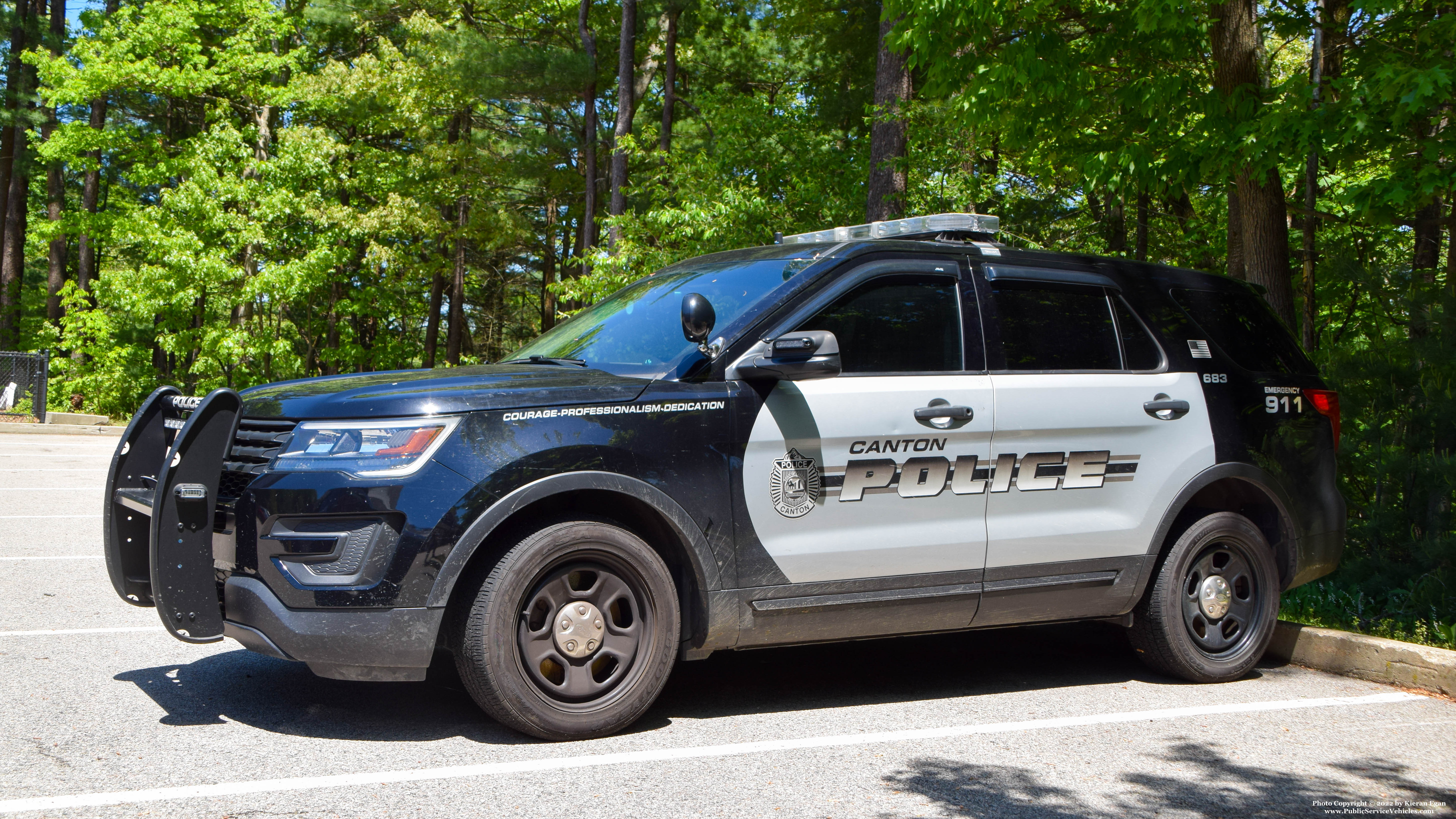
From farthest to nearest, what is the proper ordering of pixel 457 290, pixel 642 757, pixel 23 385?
pixel 457 290
pixel 23 385
pixel 642 757

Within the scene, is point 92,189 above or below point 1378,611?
above

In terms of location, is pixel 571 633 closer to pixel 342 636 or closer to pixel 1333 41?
pixel 342 636

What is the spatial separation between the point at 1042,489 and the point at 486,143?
29.3 metres

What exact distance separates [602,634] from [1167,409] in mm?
2917

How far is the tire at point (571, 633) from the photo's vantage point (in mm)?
4148

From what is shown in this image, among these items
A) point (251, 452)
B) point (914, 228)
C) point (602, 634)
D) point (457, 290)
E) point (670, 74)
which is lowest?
point (602, 634)

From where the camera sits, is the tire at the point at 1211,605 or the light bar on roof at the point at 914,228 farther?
the tire at the point at 1211,605

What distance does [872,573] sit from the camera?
4781 millimetres

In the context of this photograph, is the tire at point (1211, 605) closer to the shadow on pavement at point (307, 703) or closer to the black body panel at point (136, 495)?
the shadow on pavement at point (307, 703)

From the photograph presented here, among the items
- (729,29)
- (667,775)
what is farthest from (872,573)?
(729,29)

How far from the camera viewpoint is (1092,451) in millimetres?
5242

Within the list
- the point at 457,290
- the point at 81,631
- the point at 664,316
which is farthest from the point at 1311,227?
the point at 457,290

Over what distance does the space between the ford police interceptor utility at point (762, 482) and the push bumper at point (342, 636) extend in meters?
0.01

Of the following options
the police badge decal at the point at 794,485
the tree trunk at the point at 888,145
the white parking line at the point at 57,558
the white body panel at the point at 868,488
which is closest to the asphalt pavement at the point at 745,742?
the white body panel at the point at 868,488
